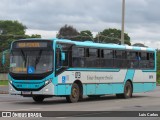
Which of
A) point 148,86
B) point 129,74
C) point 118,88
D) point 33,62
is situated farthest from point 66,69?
point 148,86

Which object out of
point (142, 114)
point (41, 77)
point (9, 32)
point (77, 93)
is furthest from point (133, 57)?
point (9, 32)

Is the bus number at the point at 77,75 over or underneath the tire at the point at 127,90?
over

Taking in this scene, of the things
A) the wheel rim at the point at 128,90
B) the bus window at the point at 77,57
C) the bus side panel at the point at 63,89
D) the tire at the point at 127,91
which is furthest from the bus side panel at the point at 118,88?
the bus side panel at the point at 63,89

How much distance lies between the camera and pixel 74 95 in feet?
83.5

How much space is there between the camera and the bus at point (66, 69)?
24.0 m

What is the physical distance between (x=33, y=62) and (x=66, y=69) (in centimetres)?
166

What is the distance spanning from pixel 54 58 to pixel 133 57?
8560 millimetres

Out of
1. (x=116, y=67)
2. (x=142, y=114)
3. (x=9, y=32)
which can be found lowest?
(x=142, y=114)

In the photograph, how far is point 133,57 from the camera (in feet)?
103

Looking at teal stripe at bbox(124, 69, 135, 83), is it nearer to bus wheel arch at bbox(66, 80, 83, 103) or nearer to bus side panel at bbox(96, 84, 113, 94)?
bus side panel at bbox(96, 84, 113, 94)

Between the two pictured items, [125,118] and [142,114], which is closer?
[125,118]

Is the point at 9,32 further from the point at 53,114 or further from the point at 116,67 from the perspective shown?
the point at 53,114

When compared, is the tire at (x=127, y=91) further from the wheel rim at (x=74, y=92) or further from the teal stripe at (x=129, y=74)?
the wheel rim at (x=74, y=92)

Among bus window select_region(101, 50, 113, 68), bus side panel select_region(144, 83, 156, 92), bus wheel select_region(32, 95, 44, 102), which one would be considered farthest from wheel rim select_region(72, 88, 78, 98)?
bus side panel select_region(144, 83, 156, 92)
